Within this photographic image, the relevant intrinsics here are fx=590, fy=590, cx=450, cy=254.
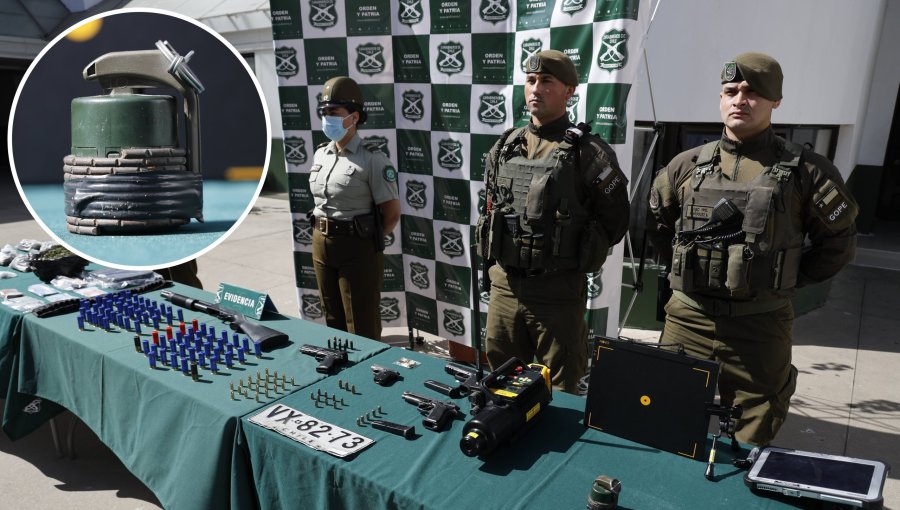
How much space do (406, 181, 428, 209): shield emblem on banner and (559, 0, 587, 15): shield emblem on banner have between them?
1.31m

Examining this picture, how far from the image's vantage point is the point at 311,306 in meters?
4.05

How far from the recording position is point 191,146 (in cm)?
97

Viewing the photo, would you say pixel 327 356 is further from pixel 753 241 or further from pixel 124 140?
pixel 753 241

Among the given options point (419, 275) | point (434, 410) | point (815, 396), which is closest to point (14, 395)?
point (434, 410)

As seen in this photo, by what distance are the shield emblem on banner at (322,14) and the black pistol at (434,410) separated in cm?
264

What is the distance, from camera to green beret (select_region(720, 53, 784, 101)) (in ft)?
5.94

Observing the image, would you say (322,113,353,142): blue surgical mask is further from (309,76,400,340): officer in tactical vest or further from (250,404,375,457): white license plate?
(250,404,375,457): white license plate

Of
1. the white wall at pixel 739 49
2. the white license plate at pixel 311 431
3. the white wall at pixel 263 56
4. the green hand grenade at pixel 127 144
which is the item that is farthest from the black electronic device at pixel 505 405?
the white wall at pixel 263 56

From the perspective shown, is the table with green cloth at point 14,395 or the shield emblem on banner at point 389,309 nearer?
the table with green cloth at point 14,395

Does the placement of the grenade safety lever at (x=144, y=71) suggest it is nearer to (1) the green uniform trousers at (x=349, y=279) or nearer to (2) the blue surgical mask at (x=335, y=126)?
(2) the blue surgical mask at (x=335, y=126)

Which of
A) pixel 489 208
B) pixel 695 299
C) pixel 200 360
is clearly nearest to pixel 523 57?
pixel 489 208

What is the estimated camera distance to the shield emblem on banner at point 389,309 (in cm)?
395

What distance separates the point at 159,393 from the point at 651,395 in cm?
145

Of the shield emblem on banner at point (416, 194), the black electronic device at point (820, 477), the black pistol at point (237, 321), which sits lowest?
the black pistol at point (237, 321)
